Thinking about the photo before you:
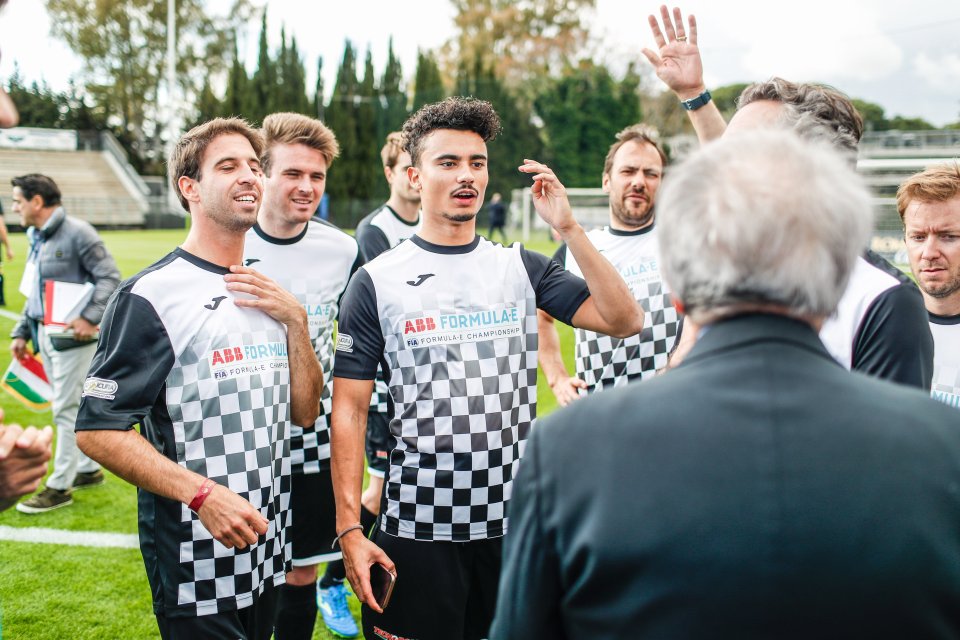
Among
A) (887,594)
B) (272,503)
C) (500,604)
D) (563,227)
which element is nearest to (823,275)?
(887,594)

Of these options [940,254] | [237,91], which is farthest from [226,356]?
[237,91]

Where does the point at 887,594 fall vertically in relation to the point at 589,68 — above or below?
below

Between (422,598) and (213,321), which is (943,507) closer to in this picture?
(422,598)

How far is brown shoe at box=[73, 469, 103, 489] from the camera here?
5.48 metres

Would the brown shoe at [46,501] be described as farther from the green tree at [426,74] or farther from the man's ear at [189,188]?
the green tree at [426,74]

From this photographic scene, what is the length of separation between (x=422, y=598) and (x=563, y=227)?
138 cm

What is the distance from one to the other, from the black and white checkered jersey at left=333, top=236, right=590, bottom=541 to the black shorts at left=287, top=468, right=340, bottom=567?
0.95m

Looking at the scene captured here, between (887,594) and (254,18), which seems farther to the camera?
(254,18)

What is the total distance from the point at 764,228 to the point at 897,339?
3.06 ft

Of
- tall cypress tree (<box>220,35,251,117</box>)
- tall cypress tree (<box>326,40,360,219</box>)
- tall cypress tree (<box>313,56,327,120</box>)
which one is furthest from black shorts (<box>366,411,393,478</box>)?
tall cypress tree (<box>313,56,327,120</box>)

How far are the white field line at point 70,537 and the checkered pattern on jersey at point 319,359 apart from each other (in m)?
1.79

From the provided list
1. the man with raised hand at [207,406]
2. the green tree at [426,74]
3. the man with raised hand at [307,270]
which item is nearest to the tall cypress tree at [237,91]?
the green tree at [426,74]

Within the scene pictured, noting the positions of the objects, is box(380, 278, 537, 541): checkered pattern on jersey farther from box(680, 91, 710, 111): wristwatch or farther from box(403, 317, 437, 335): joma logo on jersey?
box(680, 91, 710, 111): wristwatch

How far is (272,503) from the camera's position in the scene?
266cm
